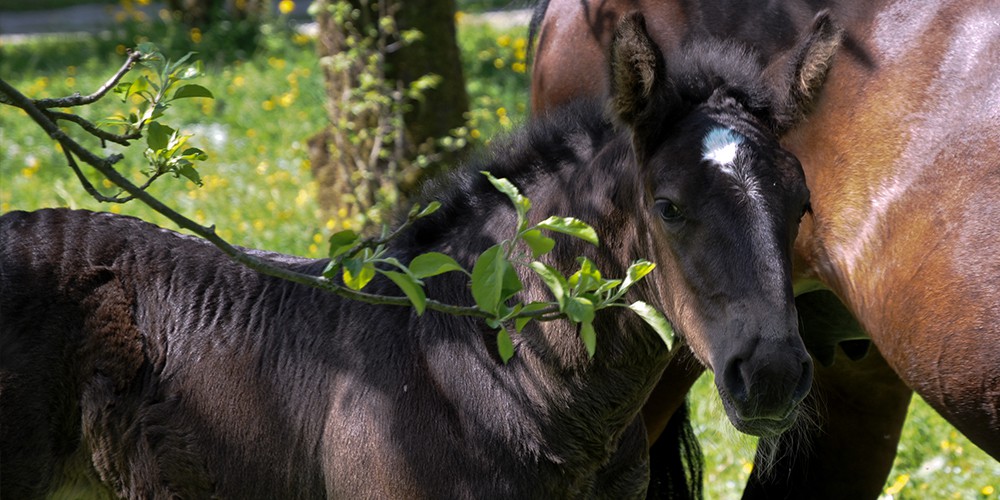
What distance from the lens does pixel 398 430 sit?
284cm

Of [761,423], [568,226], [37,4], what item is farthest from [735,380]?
[37,4]

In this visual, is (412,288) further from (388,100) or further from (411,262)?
(388,100)

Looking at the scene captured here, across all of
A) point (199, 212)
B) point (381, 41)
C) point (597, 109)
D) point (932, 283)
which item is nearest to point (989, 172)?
point (932, 283)

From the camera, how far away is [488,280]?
1887 mm

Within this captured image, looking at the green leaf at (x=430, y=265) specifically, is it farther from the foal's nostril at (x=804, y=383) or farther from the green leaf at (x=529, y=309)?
the foal's nostril at (x=804, y=383)

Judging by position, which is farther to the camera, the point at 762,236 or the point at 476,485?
the point at 476,485

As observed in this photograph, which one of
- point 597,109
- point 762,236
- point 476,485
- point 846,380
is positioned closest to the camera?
point 762,236

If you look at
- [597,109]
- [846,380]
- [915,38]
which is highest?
[597,109]

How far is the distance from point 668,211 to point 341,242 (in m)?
0.88

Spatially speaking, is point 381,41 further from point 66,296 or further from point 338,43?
point 66,296

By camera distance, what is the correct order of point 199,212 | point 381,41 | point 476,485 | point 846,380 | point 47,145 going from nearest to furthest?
point 476,485, point 846,380, point 381,41, point 199,212, point 47,145

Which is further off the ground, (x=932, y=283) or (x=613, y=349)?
(x=613, y=349)

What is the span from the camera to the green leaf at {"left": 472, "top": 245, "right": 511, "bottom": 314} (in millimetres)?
1866

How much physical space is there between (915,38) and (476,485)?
5.69ft
